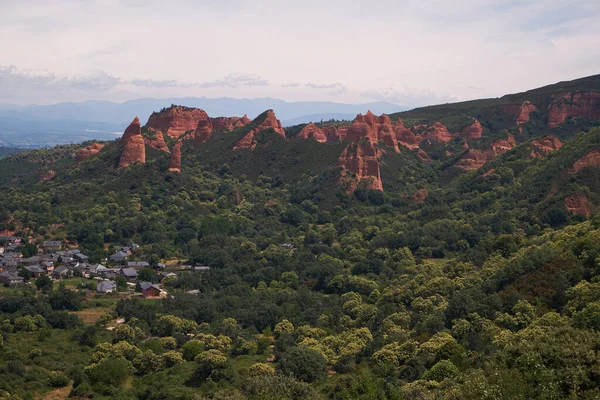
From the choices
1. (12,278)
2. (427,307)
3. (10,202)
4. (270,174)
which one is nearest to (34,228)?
(10,202)

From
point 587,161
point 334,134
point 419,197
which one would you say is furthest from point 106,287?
point 334,134

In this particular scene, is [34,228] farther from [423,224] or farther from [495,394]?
[495,394]

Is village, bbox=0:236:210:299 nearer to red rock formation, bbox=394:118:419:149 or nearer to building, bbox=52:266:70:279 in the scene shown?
building, bbox=52:266:70:279

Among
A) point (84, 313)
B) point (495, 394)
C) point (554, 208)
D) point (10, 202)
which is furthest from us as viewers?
point (10, 202)

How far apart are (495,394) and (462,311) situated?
16.6 m

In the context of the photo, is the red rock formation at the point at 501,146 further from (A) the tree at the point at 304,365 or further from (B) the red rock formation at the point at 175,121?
(A) the tree at the point at 304,365

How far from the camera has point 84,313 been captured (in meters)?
48.0

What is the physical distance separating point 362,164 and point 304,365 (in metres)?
53.8

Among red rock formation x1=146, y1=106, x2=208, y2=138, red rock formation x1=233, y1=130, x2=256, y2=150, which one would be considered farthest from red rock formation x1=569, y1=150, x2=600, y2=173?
red rock formation x1=146, y1=106, x2=208, y2=138

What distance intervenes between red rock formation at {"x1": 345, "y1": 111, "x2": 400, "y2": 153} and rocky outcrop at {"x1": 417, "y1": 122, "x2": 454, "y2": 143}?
1323 cm

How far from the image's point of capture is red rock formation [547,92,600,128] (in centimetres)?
11550

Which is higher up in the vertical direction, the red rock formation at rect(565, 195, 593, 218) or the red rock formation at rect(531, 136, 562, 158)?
the red rock formation at rect(531, 136, 562, 158)

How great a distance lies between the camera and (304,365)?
34.7 m

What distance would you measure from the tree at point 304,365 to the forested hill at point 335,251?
0.11 m
